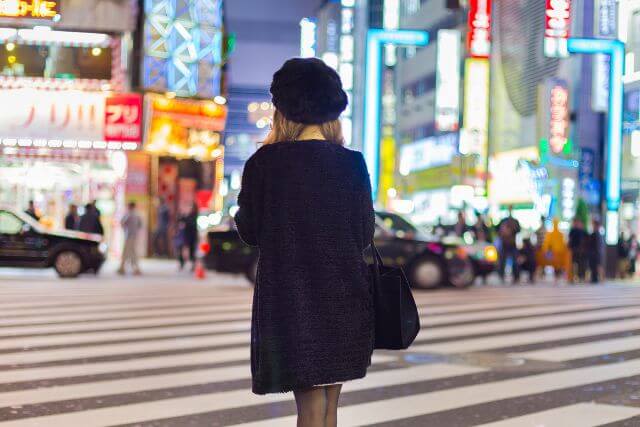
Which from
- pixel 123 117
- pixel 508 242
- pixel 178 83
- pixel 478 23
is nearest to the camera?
pixel 508 242

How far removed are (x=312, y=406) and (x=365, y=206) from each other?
2.16ft

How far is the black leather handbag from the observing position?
11.8ft

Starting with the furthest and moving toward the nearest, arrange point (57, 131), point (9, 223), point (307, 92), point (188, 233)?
1. point (57, 131)
2. point (188, 233)
3. point (9, 223)
4. point (307, 92)

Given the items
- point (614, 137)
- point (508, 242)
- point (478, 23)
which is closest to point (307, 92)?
point (508, 242)

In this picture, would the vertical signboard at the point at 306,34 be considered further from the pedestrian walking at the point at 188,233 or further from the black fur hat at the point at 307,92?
the black fur hat at the point at 307,92

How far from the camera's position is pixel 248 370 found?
26.7 ft

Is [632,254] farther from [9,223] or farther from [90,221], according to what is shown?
[9,223]

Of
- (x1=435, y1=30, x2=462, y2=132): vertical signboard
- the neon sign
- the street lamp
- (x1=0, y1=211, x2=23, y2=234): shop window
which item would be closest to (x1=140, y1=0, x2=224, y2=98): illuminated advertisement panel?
the street lamp

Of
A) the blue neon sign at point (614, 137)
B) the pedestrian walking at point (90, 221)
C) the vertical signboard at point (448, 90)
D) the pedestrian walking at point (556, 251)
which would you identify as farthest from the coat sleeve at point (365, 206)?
the vertical signboard at point (448, 90)

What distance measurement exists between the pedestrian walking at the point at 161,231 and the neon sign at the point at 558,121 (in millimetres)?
18775

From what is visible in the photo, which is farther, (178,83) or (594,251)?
(178,83)

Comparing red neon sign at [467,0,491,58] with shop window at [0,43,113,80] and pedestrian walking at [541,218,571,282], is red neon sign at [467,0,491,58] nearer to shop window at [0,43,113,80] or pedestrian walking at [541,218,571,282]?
pedestrian walking at [541,218,571,282]

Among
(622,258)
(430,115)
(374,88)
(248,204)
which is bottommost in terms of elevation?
(622,258)

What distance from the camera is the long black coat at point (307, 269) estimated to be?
345cm
